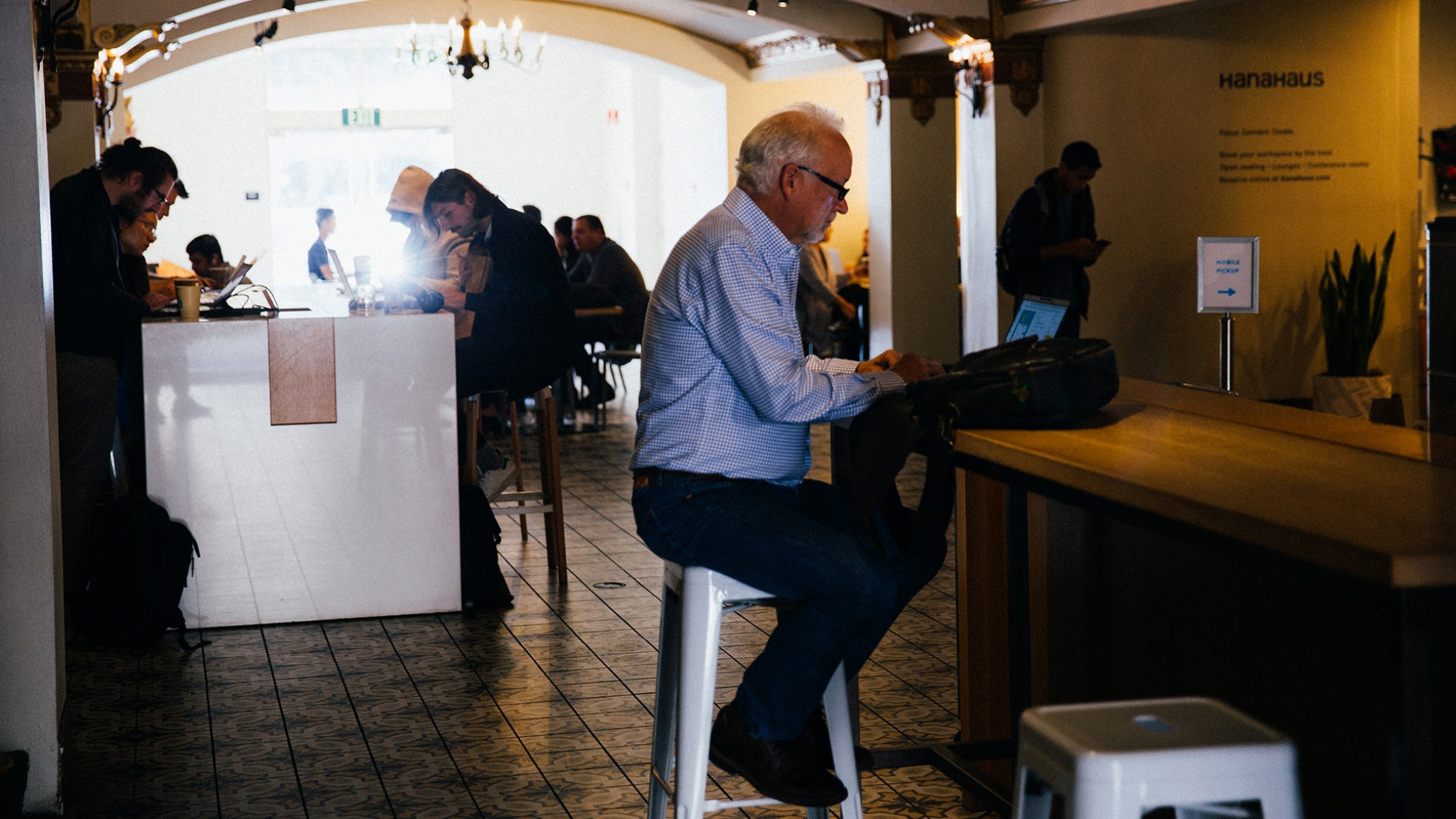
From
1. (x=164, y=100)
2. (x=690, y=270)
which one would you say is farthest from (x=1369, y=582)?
(x=164, y=100)

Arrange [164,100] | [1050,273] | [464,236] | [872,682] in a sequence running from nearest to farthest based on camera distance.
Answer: [872,682]
[464,236]
[1050,273]
[164,100]

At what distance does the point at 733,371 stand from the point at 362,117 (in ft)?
58.0

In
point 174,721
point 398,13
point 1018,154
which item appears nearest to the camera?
point 174,721

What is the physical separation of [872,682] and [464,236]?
2.22 m

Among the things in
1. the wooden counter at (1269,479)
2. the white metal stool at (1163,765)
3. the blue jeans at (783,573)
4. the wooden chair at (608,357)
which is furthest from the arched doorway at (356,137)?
the white metal stool at (1163,765)

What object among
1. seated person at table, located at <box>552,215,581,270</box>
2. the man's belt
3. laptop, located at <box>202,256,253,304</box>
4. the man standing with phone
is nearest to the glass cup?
laptop, located at <box>202,256,253,304</box>

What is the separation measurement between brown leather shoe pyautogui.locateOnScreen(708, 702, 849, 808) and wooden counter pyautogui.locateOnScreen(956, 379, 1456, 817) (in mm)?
544

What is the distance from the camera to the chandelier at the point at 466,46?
1005 centimetres

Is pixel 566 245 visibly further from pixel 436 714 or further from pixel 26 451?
pixel 26 451

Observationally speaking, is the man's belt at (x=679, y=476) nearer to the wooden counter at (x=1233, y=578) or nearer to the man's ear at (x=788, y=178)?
the wooden counter at (x=1233, y=578)

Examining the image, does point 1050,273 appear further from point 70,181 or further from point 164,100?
point 164,100

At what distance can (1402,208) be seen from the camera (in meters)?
9.02

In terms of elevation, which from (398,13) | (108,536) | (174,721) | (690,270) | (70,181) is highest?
(398,13)

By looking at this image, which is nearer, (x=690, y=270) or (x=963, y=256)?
(x=690, y=270)
